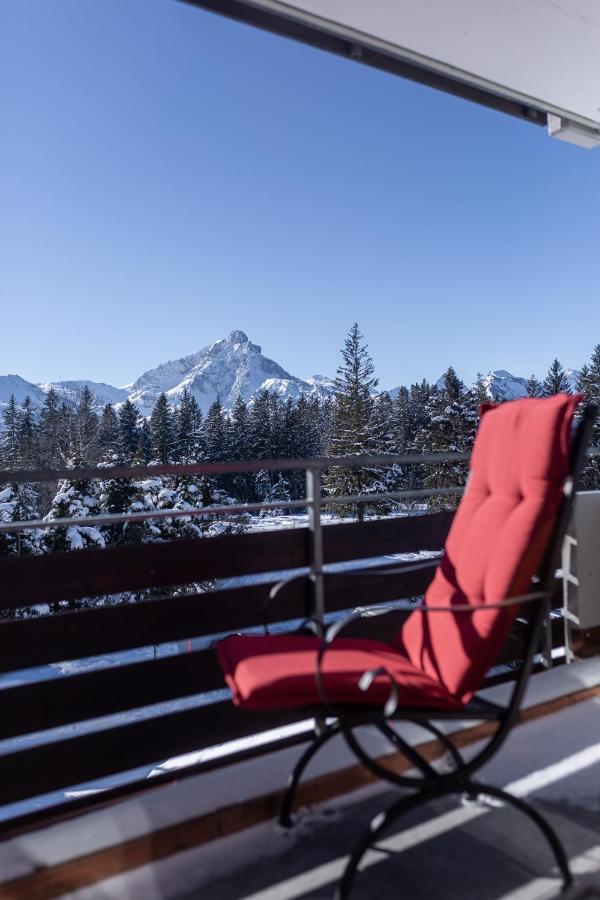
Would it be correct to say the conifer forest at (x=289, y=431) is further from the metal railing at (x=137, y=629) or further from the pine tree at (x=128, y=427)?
the metal railing at (x=137, y=629)

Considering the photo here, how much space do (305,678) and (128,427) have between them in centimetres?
4324

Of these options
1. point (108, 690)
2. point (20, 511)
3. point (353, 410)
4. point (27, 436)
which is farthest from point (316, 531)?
point (27, 436)

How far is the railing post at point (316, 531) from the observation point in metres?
2.20

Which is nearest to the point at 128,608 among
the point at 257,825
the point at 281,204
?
the point at 257,825

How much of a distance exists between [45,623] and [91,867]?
2.35 ft

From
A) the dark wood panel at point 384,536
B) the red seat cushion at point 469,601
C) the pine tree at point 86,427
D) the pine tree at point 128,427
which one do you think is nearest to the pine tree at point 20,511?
the pine tree at point 86,427

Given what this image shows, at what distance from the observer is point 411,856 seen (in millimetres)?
1447

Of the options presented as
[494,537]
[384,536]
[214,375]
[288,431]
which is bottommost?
[384,536]

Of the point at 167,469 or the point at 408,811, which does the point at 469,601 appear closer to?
the point at 408,811

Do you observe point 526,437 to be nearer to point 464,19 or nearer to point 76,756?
point 76,756

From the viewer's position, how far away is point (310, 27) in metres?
2.36

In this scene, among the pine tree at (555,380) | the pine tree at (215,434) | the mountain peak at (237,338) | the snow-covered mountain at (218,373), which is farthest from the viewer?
the mountain peak at (237,338)

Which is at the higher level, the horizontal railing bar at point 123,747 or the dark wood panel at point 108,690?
the dark wood panel at point 108,690

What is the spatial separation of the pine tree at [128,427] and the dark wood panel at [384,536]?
39.8 meters
